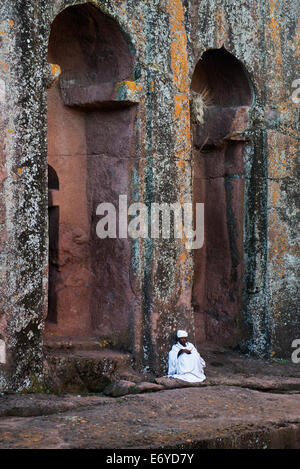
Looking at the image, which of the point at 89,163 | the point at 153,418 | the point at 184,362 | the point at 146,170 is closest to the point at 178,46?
the point at 146,170

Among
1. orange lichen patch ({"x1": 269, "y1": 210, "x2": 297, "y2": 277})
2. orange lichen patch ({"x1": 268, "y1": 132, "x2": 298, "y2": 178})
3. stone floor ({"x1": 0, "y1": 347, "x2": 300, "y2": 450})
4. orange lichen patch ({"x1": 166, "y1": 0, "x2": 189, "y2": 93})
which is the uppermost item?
orange lichen patch ({"x1": 166, "y1": 0, "x2": 189, "y2": 93})

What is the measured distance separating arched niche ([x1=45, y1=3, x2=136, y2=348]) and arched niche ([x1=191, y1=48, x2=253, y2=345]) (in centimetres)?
136

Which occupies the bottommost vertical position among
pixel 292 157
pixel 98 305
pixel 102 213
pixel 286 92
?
pixel 98 305

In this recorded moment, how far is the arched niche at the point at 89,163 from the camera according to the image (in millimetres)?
6402

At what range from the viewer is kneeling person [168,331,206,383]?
6125 millimetres

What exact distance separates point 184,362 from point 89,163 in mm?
2295

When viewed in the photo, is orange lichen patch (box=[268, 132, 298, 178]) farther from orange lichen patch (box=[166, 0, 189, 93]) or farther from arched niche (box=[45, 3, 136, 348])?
arched niche (box=[45, 3, 136, 348])

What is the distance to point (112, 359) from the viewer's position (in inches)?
238

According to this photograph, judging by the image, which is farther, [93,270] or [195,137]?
[195,137]

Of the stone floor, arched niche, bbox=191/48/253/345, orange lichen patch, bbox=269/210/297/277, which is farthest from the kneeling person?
orange lichen patch, bbox=269/210/297/277

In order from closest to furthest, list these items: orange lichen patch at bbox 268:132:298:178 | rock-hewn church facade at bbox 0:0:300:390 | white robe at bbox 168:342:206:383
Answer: rock-hewn church facade at bbox 0:0:300:390 < white robe at bbox 168:342:206:383 < orange lichen patch at bbox 268:132:298:178
